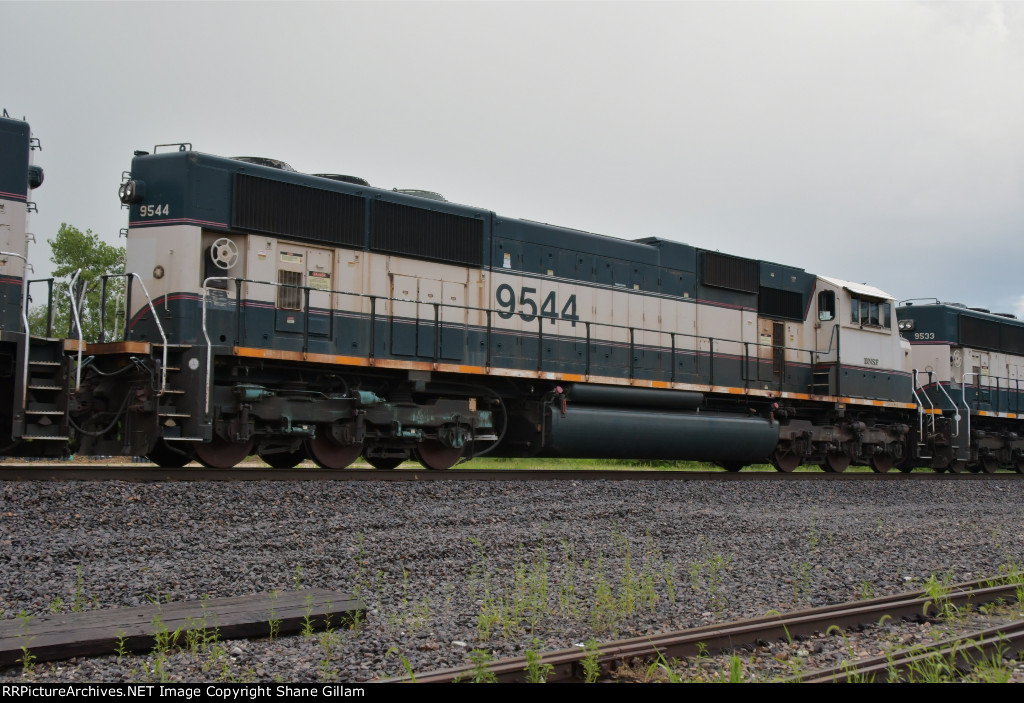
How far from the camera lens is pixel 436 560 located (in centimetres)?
642

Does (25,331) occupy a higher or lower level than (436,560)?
higher

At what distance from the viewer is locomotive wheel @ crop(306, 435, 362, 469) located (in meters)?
10.5

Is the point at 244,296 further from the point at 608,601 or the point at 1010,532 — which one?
the point at 1010,532

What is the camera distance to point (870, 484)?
13.3 meters

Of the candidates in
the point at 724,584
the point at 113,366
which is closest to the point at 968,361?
the point at 724,584

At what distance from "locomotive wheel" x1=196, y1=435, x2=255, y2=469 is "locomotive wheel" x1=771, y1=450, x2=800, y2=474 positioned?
400 inches

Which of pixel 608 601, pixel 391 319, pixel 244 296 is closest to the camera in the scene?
pixel 608 601

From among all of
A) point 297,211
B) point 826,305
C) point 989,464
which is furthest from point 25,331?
point 989,464

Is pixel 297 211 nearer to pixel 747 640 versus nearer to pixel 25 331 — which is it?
pixel 25 331

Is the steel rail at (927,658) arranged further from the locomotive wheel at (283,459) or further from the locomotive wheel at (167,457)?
the locomotive wheel at (283,459)

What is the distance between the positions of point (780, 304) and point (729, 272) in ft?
5.29

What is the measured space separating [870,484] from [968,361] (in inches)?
384

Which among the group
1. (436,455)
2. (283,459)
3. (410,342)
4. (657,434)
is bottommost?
(283,459)

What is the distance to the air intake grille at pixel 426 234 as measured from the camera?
37.5 ft
